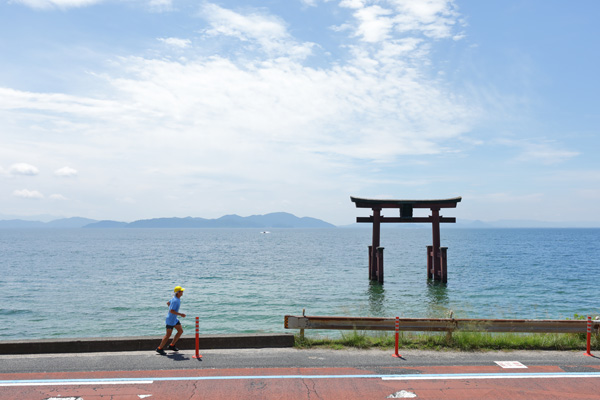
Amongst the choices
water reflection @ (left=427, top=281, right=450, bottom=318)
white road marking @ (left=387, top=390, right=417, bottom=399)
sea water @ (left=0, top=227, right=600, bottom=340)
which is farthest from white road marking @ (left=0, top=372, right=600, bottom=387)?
water reflection @ (left=427, top=281, right=450, bottom=318)

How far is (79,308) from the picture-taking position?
27.1 meters

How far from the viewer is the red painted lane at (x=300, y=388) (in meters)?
8.12

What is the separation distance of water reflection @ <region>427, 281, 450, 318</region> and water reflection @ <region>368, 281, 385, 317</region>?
2.62 m

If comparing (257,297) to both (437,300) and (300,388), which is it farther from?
(300,388)

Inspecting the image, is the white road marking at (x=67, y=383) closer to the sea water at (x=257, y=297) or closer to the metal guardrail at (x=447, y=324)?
the metal guardrail at (x=447, y=324)

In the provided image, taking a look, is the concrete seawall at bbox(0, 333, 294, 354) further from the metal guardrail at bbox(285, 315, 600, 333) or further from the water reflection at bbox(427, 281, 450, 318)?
the water reflection at bbox(427, 281, 450, 318)

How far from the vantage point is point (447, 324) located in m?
11.4

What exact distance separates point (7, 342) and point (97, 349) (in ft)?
6.63

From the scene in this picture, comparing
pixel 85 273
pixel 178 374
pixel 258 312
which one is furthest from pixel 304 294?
pixel 85 273

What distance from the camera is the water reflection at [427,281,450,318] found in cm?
2435

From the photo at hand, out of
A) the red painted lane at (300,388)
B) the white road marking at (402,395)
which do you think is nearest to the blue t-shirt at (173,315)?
the red painted lane at (300,388)

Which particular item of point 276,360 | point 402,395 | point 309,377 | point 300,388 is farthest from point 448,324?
point 300,388

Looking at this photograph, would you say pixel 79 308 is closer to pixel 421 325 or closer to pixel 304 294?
pixel 304 294

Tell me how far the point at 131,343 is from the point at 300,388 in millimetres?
4613
